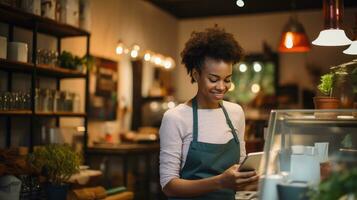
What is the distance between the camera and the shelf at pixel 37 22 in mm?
3645

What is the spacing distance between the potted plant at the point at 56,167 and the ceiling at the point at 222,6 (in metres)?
4.68

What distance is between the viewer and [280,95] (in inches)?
315

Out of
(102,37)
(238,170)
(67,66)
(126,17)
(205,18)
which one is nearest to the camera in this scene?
(238,170)

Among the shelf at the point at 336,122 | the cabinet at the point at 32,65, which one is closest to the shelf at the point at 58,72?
the cabinet at the point at 32,65

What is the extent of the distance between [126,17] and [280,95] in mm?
3173

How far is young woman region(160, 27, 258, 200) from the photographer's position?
2078 millimetres

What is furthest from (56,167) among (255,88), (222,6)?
(255,88)

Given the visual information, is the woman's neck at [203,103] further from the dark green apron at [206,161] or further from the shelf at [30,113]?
the shelf at [30,113]

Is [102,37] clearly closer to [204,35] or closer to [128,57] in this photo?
[128,57]

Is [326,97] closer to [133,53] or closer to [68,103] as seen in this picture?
[68,103]

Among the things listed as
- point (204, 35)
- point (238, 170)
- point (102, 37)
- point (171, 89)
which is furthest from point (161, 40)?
point (238, 170)

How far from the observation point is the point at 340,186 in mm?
1253

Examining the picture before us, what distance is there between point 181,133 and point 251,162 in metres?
0.46

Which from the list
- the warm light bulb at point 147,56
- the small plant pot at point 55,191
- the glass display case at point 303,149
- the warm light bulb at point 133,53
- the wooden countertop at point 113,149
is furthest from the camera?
the warm light bulb at point 147,56
